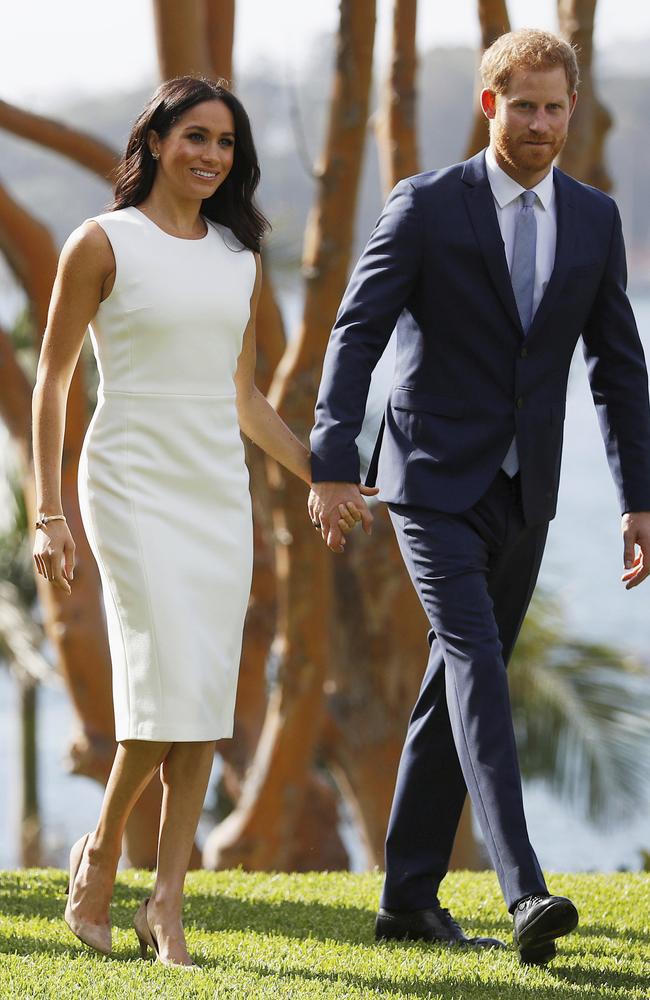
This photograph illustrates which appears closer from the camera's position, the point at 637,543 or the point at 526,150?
the point at 526,150

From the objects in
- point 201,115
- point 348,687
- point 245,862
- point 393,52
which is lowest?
point 245,862

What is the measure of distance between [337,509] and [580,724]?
12.6 meters

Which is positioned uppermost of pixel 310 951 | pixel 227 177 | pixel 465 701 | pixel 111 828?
pixel 227 177

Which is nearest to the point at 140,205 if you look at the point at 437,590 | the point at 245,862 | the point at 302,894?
the point at 437,590

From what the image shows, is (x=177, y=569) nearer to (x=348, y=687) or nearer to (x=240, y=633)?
(x=240, y=633)

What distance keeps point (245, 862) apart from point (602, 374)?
6432 millimetres

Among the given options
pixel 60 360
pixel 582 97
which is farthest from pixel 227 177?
pixel 582 97

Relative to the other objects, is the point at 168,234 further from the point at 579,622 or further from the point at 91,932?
the point at 579,622

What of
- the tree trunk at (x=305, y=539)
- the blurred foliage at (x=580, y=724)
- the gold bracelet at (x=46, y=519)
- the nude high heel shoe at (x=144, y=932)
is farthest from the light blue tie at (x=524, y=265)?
the blurred foliage at (x=580, y=724)

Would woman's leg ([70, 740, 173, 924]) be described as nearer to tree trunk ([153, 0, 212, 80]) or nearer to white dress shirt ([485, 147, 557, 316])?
white dress shirt ([485, 147, 557, 316])

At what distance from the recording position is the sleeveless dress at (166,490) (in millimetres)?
3691

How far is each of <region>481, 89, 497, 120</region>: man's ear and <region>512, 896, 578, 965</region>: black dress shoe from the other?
1904 mm

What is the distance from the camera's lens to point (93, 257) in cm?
371

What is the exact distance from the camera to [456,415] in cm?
396
